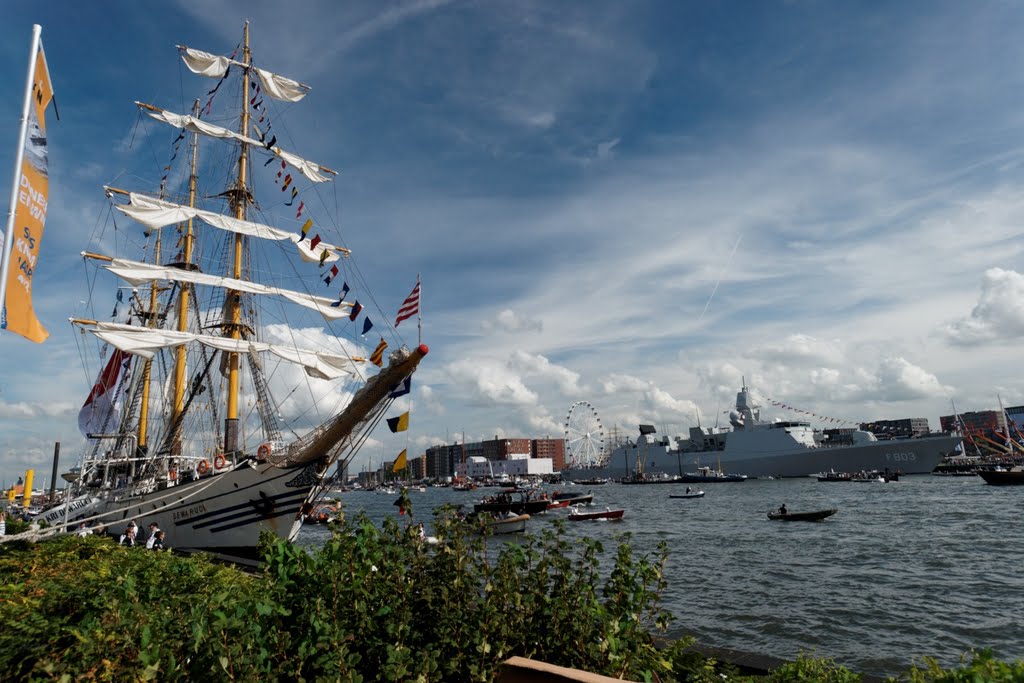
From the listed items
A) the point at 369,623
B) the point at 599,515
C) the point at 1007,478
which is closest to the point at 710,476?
the point at 1007,478

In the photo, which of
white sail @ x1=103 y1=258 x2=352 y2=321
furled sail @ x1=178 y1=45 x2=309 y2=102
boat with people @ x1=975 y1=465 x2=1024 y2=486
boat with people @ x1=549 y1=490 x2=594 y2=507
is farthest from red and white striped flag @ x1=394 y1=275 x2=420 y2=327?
boat with people @ x1=975 y1=465 x2=1024 y2=486

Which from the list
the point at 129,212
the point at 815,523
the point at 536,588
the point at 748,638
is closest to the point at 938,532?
the point at 815,523

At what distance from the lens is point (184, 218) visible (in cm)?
3434

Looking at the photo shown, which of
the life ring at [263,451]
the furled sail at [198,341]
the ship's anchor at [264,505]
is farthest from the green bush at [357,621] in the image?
the furled sail at [198,341]

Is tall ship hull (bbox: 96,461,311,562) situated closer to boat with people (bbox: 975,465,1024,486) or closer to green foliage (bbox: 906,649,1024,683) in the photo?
green foliage (bbox: 906,649,1024,683)

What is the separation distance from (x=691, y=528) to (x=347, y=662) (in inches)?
1598

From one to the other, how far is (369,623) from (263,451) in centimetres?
2106

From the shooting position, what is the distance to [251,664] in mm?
4117

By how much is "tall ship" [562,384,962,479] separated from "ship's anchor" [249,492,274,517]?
347 ft

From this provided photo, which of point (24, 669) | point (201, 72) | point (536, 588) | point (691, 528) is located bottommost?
point (691, 528)

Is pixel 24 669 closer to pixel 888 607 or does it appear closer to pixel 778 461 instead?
pixel 888 607

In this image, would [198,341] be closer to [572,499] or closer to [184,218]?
[184,218]

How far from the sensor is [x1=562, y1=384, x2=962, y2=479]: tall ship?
102 metres

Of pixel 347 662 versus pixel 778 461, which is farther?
pixel 778 461
